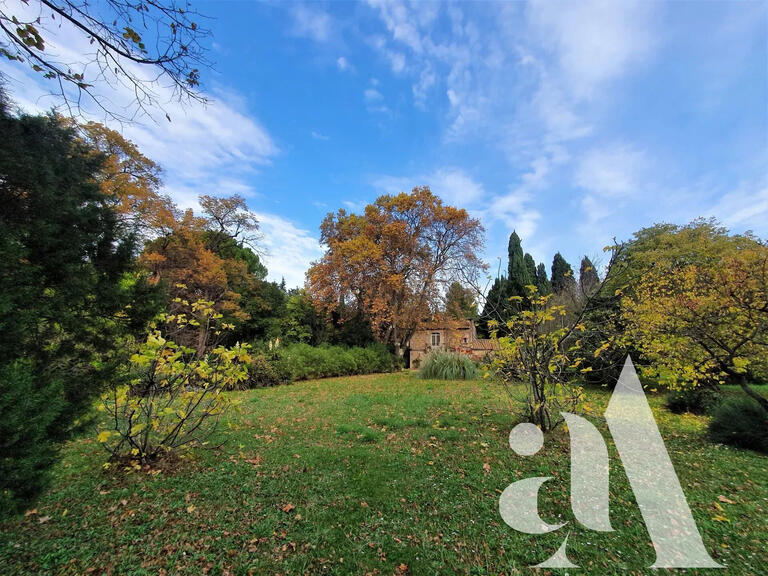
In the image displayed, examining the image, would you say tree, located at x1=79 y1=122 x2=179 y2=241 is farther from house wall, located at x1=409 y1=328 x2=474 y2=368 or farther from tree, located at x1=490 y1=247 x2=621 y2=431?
house wall, located at x1=409 y1=328 x2=474 y2=368

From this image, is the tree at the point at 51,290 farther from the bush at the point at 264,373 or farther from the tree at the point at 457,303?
the tree at the point at 457,303

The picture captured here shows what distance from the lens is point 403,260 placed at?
16359 mm

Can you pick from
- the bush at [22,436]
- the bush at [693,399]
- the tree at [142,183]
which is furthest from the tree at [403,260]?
the bush at [22,436]

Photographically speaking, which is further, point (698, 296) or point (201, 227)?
point (201, 227)

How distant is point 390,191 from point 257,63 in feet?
45.7

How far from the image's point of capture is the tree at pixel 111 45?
1.70 meters

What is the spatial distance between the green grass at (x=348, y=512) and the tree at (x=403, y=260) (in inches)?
473

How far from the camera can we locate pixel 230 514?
241 centimetres

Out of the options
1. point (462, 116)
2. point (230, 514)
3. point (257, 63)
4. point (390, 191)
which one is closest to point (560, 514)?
point (230, 514)

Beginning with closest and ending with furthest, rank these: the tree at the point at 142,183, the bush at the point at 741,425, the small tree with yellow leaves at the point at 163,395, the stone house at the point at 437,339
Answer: the small tree with yellow leaves at the point at 163,395 → the bush at the point at 741,425 → the tree at the point at 142,183 → the stone house at the point at 437,339

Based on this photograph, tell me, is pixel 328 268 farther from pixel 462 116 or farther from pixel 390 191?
pixel 462 116

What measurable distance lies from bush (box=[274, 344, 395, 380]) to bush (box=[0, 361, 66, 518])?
9.37 meters

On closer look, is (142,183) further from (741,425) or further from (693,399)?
(693,399)
